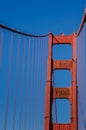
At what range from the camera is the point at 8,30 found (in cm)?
1362

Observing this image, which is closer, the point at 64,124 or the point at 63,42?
the point at 64,124

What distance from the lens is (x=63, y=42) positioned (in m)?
16.8

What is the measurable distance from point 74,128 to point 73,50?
9.64ft

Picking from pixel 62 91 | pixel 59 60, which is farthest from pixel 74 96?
pixel 59 60

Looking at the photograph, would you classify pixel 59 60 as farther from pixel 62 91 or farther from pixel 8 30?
pixel 8 30

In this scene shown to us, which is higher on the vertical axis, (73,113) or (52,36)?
(52,36)

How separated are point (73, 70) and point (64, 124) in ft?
6.13

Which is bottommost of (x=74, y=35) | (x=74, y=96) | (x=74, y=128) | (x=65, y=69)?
(x=74, y=128)

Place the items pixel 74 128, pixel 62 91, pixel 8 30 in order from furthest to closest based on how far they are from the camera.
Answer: pixel 62 91
pixel 74 128
pixel 8 30

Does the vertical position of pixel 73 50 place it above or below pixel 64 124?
above

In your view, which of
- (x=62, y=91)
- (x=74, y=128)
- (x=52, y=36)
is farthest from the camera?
(x=52, y=36)

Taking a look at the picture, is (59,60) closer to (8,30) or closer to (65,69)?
(65,69)

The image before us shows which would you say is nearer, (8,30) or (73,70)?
(8,30)

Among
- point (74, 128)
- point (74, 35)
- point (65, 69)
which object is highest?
point (74, 35)
